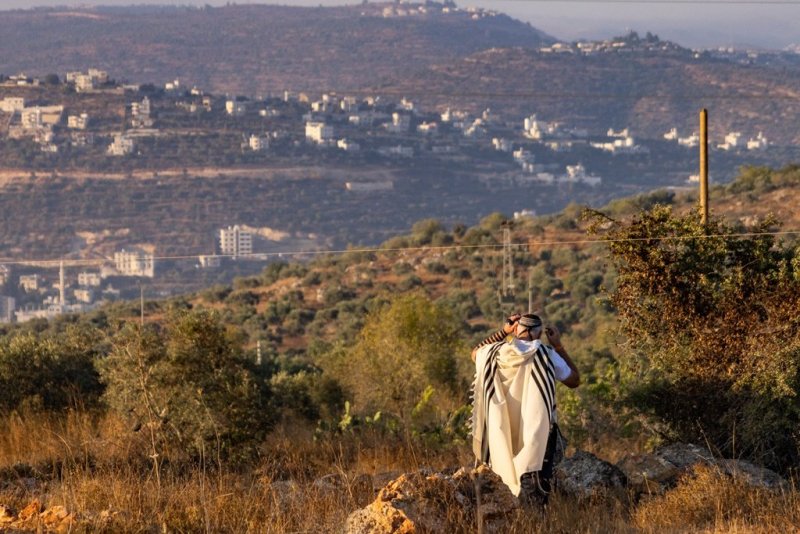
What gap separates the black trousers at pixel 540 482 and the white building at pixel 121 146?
12021 cm

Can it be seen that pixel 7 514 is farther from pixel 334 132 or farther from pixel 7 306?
pixel 334 132

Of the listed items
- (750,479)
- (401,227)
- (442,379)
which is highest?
(750,479)

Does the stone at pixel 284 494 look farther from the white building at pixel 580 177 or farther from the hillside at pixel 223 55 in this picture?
the hillside at pixel 223 55

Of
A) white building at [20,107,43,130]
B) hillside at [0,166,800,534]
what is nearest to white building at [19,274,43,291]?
hillside at [0,166,800,534]

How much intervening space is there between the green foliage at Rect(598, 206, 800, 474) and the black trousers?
10.1 ft

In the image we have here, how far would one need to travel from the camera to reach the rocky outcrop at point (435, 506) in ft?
20.4

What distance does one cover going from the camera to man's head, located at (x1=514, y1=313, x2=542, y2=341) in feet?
25.3

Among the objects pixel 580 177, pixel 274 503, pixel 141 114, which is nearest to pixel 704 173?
pixel 274 503

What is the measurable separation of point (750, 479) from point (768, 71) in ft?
459

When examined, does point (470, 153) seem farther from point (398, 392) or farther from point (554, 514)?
point (554, 514)

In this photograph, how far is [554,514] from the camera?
688cm

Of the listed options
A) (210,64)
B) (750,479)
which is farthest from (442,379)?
(210,64)

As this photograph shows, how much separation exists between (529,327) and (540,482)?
94 centimetres

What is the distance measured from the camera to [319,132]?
454ft
